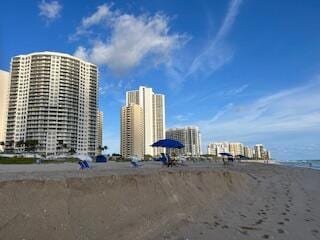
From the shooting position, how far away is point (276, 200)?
11.8 m

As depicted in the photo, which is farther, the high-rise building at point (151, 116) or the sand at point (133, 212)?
the high-rise building at point (151, 116)

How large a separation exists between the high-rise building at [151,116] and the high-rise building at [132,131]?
2.88m

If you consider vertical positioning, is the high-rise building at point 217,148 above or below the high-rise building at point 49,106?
below

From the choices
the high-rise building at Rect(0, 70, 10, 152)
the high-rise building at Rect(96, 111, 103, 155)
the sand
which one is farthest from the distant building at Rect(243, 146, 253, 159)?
the sand

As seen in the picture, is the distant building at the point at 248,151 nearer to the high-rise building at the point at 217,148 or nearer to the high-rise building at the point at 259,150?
the high-rise building at the point at 259,150

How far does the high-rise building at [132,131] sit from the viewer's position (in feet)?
444

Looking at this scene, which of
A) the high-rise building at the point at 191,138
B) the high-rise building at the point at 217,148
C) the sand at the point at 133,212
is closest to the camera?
the sand at the point at 133,212

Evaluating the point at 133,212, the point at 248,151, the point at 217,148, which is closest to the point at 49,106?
the point at 217,148

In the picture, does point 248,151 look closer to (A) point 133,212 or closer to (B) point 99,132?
(B) point 99,132

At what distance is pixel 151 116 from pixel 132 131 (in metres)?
13.8

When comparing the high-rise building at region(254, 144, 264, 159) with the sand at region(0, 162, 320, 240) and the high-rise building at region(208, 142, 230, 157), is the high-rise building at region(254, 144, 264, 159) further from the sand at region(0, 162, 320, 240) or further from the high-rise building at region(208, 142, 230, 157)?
the sand at region(0, 162, 320, 240)

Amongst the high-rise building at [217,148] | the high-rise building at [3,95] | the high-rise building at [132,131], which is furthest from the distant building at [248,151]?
the high-rise building at [3,95]

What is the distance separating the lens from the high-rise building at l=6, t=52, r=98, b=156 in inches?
4326

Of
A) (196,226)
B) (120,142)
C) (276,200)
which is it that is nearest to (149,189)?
(196,226)
